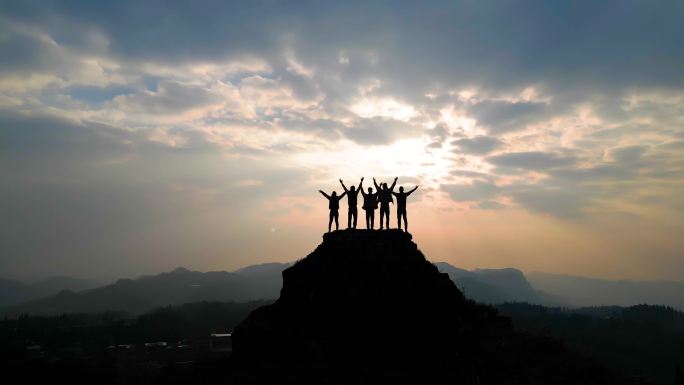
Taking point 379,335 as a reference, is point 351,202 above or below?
above

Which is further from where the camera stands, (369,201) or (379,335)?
(369,201)

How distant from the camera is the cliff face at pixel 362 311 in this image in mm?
27500

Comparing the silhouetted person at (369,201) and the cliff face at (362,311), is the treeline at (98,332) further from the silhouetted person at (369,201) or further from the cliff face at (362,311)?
the silhouetted person at (369,201)

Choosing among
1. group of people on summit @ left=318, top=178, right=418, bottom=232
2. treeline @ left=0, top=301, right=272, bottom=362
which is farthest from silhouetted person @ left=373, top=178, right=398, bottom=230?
treeline @ left=0, top=301, right=272, bottom=362

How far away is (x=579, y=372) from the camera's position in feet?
84.1

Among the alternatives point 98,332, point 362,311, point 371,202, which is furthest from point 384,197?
point 98,332

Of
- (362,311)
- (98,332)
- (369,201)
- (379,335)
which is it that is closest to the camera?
(379,335)

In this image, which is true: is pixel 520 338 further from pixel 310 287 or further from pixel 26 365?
pixel 26 365

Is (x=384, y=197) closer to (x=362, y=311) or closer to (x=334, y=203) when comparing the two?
(x=334, y=203)

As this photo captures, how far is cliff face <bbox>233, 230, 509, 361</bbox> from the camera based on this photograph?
1083 inches

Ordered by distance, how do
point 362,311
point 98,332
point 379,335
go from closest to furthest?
point 379,335 < point 362,311 < point 98,332

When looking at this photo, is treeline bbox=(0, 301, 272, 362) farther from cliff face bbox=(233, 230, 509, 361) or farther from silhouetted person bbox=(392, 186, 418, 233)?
silhouetted person bbox=(392, 186, 418, 233)

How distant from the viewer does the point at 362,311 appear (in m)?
28.1

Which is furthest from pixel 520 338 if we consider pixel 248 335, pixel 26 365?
pixel 26 365
